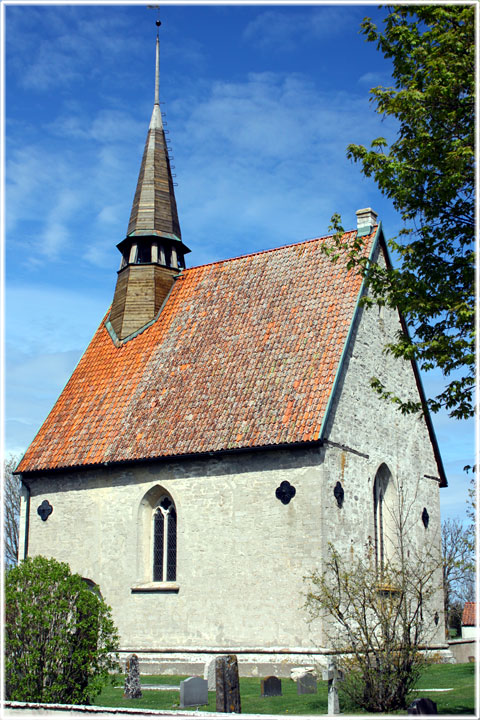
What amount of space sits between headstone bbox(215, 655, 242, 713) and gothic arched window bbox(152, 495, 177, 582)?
8035 millimetres

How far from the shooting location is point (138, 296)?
1024 inches

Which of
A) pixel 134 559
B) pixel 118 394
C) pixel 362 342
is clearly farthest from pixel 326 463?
pixel 118 394

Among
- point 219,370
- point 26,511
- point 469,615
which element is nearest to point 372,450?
point 219,370

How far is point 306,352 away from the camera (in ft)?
67.5

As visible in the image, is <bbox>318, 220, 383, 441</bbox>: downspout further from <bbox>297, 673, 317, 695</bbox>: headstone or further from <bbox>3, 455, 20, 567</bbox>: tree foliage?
<bbox>3, 455, 20, 567</bbox>: tree foliage

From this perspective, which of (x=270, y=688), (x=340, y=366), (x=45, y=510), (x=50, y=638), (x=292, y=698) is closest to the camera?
(x=50, y=638)

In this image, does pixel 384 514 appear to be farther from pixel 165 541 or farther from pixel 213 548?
pixel 165 541

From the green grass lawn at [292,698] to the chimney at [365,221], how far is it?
11639 mm

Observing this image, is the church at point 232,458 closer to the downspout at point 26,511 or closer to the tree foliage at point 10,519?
the downspout at point 26,511

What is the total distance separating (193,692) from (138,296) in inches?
580

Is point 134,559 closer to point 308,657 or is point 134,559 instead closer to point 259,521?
point 259,521

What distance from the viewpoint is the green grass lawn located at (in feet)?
41.4

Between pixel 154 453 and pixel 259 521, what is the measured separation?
3.53 m

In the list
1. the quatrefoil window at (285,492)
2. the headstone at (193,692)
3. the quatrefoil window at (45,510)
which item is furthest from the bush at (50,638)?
the quatrefoil window at (45,510)
